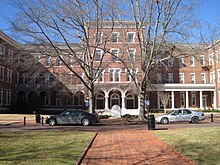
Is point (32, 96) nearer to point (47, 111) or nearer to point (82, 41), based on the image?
point (47, 111)

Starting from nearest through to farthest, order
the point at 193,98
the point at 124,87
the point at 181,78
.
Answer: the point at 124,87 < the point at 193,98 < the point at 181,78

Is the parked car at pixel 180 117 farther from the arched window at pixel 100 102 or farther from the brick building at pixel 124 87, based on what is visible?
the arched window at pixel 100 102

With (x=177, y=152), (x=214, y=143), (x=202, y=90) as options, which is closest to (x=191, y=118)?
(x=214, y=143)

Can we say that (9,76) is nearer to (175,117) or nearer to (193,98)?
(175,117)

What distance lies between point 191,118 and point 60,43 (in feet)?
48.4

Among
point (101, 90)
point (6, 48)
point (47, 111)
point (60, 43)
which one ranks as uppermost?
point (6, 48)

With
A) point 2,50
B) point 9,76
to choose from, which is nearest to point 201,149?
point 2,50

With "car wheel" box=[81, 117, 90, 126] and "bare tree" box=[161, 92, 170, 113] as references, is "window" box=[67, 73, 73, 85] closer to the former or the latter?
"bare tree" box=[161, 92, 170, 113]

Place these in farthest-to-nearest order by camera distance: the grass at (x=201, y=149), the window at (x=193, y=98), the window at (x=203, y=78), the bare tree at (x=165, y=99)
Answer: the window at (x=203, y=78)
the window at (x=193, y=98)
the bare tree at (x=165, y=99)
the grass at (x=201, y=149)

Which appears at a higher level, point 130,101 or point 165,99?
point 165,99

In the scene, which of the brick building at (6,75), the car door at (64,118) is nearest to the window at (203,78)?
the brick building at (6,75)

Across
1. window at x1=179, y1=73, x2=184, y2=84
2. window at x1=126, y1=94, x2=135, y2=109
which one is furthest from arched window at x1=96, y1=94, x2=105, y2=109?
window at x1=179, y1=73, x2=184, y2=84

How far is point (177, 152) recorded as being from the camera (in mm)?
9898

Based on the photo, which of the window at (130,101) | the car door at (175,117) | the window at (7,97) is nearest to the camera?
the car door at (175,117)
